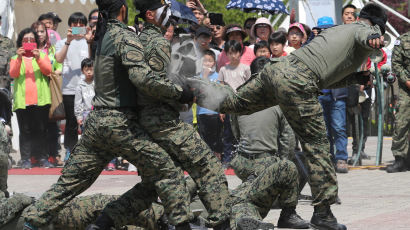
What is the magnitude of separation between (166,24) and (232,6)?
8.17m

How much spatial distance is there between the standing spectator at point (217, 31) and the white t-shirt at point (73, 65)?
206 centimetres

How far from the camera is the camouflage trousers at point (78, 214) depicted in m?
6.45

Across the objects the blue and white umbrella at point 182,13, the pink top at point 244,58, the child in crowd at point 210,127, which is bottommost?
the child in crowd at point 210,127

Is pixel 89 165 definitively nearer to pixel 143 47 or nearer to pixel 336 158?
pixel 143 47

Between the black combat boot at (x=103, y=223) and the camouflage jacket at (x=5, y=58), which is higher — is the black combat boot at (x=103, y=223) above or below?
below

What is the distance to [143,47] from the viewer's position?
6.25 m

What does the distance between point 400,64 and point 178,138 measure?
5.83m

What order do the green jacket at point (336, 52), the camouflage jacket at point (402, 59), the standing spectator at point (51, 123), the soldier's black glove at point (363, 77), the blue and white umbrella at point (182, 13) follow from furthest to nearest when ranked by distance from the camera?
1. the standing spectator at point (51, 123)
2. the camouflage jacket at point (402, 59)
3. the blue and white umbrella at point (182, 13)
4. the soldier's black glove at point (363, 77)
5. the green jacket at point (336, 52)

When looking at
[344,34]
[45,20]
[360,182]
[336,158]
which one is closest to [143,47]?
[344,34]

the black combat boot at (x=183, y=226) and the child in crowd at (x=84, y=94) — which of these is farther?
the child in crowd at (x=84, y=94)

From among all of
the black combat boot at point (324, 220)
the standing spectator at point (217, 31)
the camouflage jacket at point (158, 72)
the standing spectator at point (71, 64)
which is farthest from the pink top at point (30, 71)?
the black combat boot at point (324, 220)

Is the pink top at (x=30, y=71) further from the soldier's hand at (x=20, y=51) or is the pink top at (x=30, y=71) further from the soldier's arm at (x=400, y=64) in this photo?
the soldier's arm at (x=400, y=64)

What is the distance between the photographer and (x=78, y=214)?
21.6 feet

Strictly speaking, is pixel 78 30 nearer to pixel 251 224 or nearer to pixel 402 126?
pixel 402 126
